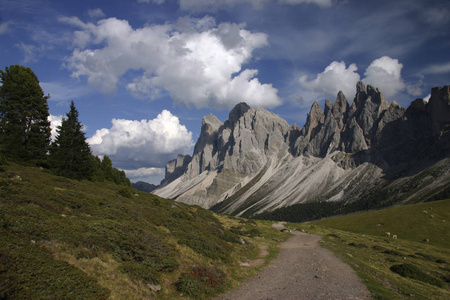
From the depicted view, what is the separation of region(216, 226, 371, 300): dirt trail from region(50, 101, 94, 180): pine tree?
37.4m

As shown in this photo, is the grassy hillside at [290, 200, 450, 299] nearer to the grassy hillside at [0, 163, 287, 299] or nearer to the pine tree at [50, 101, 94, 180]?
the grassy hillside at [0, 163, 287, 299]

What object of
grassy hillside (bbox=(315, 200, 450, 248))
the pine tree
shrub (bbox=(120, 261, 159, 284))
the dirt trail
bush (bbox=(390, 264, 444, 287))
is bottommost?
grassy hillside (bbox=(315, 200, 450, 248))

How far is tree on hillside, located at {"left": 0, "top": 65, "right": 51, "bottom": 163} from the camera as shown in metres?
40.5

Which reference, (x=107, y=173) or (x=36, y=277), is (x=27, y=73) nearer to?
(x=107, y=173)

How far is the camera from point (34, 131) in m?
44.9

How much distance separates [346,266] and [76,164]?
1722 inches

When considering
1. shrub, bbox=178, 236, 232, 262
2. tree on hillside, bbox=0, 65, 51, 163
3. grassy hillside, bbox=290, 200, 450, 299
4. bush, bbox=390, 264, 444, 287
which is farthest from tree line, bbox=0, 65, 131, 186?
bush, bbox=390, 264, 444, 287

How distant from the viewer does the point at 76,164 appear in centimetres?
4319

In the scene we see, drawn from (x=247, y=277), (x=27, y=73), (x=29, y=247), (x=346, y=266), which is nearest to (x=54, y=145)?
(x=27, y=73)

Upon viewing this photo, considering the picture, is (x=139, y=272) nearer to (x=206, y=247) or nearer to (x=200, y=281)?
(x=200, y=281)

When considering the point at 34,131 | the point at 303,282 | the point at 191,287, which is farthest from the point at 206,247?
the point at 34,131

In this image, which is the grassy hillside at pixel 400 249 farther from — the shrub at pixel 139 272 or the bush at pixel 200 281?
the shrub at pixel 139 272

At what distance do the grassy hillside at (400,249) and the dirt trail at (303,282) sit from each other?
1.26m

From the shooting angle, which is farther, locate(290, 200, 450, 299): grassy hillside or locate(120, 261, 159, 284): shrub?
locate(290, 200, 450, 299): grassy hillside
